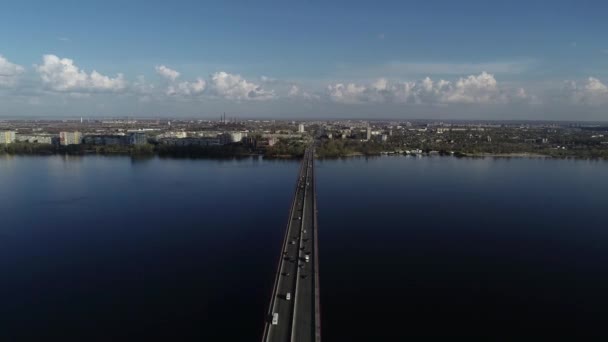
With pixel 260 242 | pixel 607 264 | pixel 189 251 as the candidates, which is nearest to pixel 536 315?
pixel 607 264

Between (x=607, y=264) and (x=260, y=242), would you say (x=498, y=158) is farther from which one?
(x=260, y=242)

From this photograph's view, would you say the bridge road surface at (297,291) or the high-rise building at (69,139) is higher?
the high-rise building at (69,139)

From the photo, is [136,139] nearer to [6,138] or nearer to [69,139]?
[69,139]

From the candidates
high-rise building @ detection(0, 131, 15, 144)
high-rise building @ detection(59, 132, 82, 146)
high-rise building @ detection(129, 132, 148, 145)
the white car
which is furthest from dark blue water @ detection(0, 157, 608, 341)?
high-rise building @ detection(0, 131, 15, 144)

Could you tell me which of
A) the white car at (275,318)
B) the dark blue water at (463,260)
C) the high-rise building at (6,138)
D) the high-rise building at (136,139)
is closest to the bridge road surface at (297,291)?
the white car at (275,318)

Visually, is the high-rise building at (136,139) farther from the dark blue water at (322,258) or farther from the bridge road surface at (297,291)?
the bridge road surface at (297,291)

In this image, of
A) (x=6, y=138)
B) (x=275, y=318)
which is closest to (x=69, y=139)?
(x=6, y=138)
